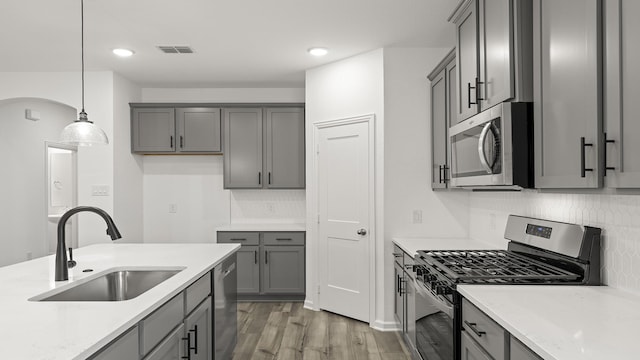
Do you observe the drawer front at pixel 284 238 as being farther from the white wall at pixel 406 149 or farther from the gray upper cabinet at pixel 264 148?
the white wall at pixel 406 149

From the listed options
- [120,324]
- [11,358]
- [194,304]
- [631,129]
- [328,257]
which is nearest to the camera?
[11,358]

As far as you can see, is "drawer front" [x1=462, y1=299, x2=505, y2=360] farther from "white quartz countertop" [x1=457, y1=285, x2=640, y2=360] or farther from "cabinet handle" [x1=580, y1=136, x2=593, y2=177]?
"cabinet handle" [x1=580, y1=136, x2=593, y2=177]

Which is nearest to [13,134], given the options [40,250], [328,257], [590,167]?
[40,250]

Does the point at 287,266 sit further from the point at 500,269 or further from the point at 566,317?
the point at 566,317

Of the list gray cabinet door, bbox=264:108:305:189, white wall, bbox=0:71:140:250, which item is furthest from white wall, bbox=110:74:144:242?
gray cabinet door, bbox=264:108:305:189

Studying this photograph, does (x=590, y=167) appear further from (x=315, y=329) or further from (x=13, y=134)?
(x=13, y=134)

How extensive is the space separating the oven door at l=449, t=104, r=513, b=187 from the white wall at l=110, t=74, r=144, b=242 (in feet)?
12.6

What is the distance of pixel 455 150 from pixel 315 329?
7.36ft

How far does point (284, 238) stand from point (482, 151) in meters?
3.22

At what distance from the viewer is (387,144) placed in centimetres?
394

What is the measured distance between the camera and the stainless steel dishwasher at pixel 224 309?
2779 millimetres

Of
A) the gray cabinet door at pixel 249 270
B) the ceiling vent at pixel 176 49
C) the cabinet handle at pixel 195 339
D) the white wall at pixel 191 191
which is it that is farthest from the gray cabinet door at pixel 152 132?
the cabinet handle at pixel 195 339

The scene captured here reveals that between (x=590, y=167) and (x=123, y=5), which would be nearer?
(x=590, y=167)

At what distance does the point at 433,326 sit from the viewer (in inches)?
93.4
